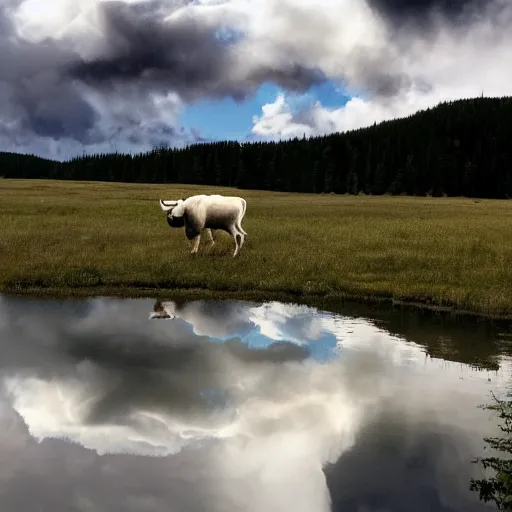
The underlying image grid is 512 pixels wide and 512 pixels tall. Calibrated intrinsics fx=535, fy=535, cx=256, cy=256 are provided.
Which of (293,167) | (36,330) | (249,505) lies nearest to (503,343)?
(249,505)

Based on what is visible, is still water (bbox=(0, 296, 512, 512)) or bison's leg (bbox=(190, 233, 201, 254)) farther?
bison's leg (bbox=(190, 233, 201, 254))

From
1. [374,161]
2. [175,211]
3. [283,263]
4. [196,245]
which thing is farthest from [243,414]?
[374,161]

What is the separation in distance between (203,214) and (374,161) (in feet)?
389

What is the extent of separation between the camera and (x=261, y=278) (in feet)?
54.0

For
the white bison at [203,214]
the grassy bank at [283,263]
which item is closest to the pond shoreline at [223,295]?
the grassy bank at [283,263]

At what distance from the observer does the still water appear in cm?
532

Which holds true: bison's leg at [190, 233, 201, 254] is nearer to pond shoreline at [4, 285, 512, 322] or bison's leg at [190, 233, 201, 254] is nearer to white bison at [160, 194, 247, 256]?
white bison at [160, 194, 247, 256]

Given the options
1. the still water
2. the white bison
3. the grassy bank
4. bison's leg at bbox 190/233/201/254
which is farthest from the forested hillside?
the still water

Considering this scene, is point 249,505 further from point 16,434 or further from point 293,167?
point 293,167

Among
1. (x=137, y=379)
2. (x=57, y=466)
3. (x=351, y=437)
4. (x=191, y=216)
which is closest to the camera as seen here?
(x=57, y=466)

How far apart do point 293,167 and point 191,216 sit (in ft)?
377

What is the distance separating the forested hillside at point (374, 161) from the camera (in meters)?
122

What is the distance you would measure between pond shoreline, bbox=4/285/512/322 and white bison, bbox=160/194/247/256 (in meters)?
4.02

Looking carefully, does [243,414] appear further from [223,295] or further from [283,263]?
[283,263]
